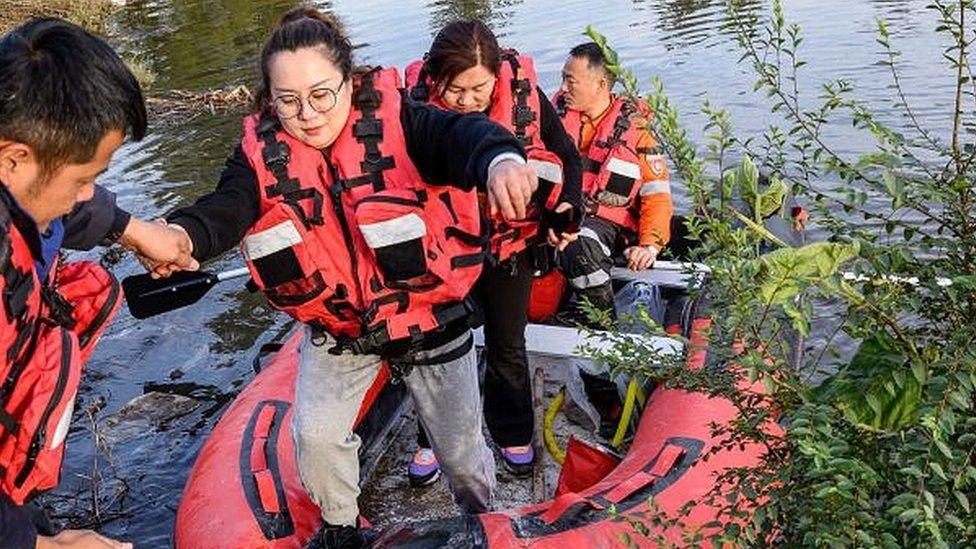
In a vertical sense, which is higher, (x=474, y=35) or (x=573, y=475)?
(x=474, y=35)

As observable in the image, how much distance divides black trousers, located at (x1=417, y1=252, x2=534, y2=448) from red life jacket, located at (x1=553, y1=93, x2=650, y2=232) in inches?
46.3

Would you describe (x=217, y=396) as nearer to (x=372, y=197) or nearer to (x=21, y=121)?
(x=372, y=197)

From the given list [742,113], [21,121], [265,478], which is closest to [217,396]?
[265,478]

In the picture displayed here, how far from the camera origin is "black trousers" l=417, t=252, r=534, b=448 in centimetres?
343

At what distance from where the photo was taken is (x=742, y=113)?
8367mm

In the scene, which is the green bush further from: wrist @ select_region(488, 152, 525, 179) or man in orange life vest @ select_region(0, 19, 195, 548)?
man in orange life vest @ select_region(0, 19, 195, 548)

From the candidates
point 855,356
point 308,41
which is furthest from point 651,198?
point 855,356

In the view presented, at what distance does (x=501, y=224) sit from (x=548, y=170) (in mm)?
288

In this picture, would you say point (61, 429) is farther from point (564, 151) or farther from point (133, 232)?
point (564, 151)

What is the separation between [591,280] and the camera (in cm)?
410

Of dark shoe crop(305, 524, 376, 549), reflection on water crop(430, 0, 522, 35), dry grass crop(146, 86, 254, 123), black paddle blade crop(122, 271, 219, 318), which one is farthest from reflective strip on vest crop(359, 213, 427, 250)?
reflection on water crop(430, 0, 522, 35)

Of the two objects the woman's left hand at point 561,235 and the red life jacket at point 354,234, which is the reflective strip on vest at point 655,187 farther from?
the red life jacket at point 354,234

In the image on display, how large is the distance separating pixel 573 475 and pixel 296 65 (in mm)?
1748

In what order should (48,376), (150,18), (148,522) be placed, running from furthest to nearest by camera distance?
(150,18), (148,522), (48,376)
